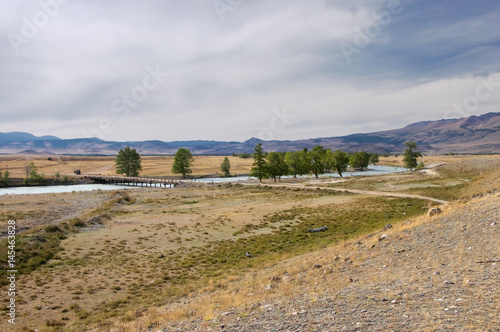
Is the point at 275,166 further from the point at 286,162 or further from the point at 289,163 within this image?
the point at 286,162

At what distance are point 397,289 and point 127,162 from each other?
137 metres

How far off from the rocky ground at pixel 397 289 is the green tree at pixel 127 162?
426 feet

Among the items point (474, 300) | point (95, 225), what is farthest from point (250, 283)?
point (95, 225)

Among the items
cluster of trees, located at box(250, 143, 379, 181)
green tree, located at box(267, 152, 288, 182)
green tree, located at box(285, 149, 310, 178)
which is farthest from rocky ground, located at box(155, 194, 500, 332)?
green tree, located at box(285, 149, 310, 178)

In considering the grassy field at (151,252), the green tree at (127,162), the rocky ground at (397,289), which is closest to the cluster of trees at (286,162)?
the green tree at (127,162)

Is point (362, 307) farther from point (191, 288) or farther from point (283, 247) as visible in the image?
point (283, 247)

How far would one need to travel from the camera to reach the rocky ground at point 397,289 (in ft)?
25.6

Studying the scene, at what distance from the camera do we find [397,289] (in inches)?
393

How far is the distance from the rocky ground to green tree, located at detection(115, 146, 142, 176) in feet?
426

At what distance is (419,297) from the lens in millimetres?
9031

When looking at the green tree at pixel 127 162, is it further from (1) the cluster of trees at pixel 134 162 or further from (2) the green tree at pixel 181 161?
(2) the green tree at pixel 181 161

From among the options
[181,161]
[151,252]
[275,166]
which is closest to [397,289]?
[151,252]

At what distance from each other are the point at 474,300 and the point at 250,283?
9.46 meters

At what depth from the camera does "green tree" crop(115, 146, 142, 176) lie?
432ft
